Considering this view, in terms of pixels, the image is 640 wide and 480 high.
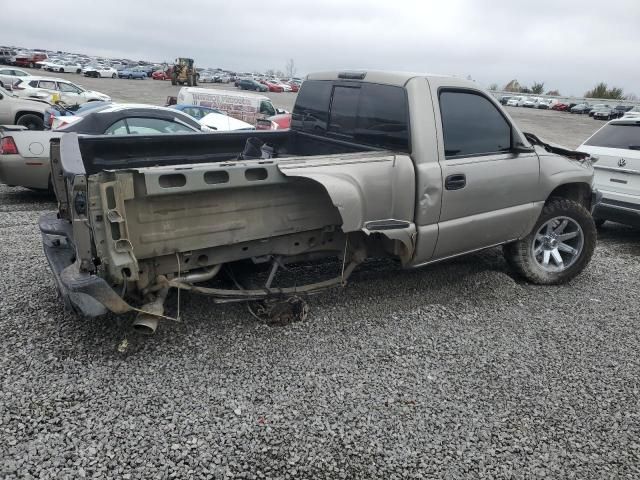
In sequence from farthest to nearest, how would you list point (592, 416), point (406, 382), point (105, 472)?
point (406, 382) < point (592, 416) < point (105, 472)

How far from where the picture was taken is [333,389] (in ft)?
10.4

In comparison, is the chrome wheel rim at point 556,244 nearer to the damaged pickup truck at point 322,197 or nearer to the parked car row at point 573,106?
the damaged pickup truck at point 322,197

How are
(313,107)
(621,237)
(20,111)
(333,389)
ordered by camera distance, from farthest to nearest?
(20,111), (621,237), (313,107), (333,389)

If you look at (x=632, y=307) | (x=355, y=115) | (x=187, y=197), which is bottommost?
(x=632, y=307)

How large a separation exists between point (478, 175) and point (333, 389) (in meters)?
2.25

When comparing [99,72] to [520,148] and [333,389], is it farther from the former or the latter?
[333,389]

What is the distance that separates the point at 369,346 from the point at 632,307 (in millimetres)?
2829

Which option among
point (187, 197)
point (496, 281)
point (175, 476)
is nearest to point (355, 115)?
point (187, 197)

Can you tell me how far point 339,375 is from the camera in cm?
333

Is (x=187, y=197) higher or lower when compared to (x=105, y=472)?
higher

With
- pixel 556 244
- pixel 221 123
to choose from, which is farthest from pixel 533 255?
pixel 221 123

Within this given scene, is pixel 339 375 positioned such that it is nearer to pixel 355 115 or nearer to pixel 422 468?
pixel 422 468

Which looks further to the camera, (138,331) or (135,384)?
(138,331)

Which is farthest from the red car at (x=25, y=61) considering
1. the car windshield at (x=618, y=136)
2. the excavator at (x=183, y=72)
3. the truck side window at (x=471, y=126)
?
Result: the truck side window at (x=471, y=126)
